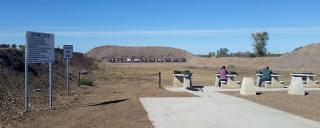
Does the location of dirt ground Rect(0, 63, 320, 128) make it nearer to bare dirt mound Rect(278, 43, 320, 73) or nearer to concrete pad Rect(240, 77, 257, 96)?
concrete pad Rect(240, 77, 257, 96)

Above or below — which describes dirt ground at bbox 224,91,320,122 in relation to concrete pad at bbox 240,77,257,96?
below

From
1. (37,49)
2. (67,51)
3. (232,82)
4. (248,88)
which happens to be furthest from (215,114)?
(67,51)

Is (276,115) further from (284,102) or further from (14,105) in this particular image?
(14,105)

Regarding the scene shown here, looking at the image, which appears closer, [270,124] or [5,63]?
[270,124]

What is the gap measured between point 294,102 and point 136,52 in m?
159

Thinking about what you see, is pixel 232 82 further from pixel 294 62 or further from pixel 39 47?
pixel 294 62

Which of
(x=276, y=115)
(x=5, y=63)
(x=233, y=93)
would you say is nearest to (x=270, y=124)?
(x=276, y=115)

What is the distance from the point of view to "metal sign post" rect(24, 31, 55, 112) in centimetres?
1633

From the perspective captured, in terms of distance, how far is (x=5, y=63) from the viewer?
2578 centimetres

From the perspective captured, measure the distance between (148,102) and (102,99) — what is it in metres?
2.69

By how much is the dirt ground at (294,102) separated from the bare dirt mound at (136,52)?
490 ft

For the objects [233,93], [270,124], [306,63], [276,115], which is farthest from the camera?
[306,63]

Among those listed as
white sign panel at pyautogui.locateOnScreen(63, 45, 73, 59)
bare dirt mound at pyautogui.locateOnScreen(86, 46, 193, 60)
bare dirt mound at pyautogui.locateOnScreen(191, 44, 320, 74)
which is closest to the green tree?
bare dirt mound at pyautogui.locateOnScreen(191, 44, 320, 74)

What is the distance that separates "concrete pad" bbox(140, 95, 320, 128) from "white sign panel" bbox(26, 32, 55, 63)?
3597 millimetres
